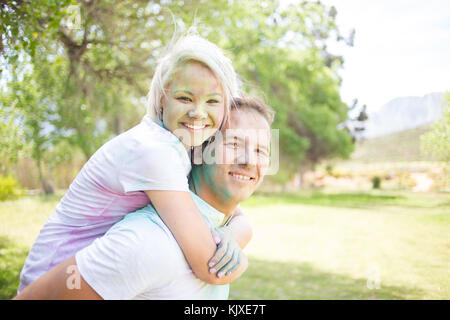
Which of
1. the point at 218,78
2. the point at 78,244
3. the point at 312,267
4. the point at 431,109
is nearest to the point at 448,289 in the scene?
the point at 431,109

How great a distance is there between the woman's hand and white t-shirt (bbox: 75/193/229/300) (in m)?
0.11

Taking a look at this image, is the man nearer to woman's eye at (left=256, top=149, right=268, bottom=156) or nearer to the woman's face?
Result: woman's eye at (left=256, top=149, right=268, bottom=156)

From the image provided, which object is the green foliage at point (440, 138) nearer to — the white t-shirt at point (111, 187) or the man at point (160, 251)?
the man at point (160, 251)

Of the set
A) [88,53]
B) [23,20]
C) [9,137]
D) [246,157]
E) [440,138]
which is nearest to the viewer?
[246,157]

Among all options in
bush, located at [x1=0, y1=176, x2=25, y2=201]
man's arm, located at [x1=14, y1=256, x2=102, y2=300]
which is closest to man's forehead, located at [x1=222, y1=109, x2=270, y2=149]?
man's arm, located at [x1=14, y1=256, x2=102, y2=300]

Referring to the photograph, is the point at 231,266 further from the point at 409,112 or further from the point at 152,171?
the point at 409,112

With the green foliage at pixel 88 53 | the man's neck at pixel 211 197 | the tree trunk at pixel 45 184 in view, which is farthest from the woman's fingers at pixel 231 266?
the tree trunk at pixel 45 184

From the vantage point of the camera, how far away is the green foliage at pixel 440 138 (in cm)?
261

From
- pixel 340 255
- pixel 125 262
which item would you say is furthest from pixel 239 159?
pixel 340 255

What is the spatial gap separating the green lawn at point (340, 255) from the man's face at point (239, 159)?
5.04 feet

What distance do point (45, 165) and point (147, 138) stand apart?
21.5ft

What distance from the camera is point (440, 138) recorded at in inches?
108

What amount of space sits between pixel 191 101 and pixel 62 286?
833 millimetres
